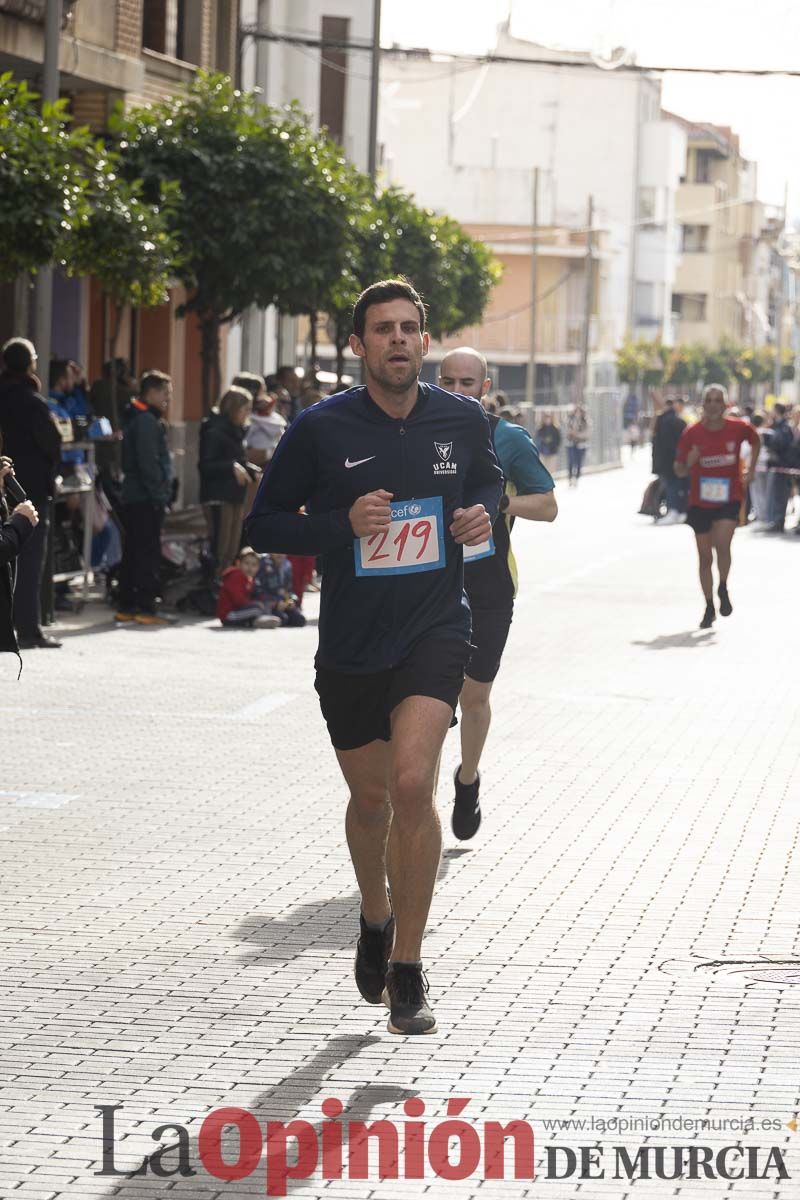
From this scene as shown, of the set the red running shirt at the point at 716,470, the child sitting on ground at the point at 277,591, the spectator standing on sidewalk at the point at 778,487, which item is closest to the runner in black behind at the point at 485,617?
the child sitting on ground at the point at 277,591

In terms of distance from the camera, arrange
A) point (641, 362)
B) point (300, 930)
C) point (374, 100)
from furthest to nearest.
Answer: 1. point (641, 362)
2. point (374, 100)
3. point (300, 930)

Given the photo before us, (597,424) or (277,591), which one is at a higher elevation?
(277,591)

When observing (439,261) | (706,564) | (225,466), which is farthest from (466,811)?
(439,261)

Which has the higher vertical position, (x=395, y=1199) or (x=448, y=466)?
(x=448, y=466)

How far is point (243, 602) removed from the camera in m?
17.8

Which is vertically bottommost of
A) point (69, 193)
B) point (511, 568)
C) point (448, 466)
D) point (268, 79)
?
point (511, 568)

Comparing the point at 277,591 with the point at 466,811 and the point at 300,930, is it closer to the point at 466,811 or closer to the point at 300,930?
the point at 466,811

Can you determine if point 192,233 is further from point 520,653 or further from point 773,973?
point 773,973

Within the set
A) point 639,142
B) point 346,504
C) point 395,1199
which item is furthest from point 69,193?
point 639,142

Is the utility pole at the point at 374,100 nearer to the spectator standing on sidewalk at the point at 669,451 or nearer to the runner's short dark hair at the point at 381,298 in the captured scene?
the spectator standing on sidewalk at the point at 669,451

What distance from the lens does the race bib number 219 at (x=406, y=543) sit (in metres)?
6.20

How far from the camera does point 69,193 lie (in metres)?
16.9

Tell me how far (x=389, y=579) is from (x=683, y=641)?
11.3 meters

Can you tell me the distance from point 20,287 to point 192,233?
2.24m
